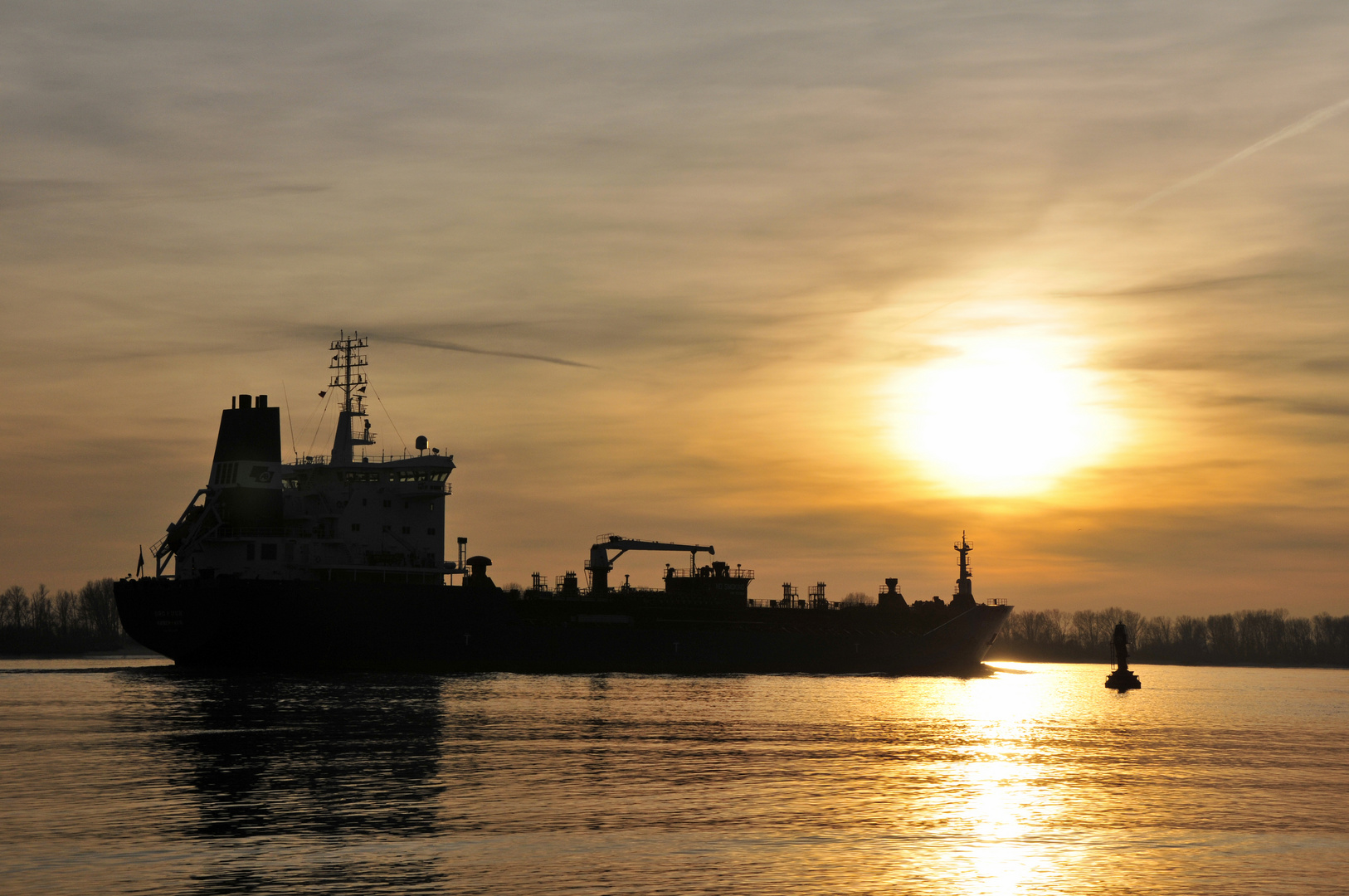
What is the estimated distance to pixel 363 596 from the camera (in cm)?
6538

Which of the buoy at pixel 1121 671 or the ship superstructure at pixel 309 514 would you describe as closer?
the ship superstructure at pixel 309 514

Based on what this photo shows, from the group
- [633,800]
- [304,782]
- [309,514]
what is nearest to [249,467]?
[309,514]

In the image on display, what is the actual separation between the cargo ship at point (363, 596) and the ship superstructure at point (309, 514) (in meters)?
0.09

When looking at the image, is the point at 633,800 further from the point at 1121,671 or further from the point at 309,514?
the point at 1121,671

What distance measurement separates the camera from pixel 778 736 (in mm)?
43562

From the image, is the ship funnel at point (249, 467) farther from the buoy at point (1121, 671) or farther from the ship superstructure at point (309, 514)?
the buoy at point (1121, 671)

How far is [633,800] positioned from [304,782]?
25.9ft

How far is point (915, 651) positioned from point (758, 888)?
77025mm

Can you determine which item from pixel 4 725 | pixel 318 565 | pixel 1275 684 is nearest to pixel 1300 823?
pixel 4 725

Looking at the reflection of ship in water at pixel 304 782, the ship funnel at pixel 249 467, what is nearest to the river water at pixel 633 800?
the reflection of ship in water at pixel 304 782

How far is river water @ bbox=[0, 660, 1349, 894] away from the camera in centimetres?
2034

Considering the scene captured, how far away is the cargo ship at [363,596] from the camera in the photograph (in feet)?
211

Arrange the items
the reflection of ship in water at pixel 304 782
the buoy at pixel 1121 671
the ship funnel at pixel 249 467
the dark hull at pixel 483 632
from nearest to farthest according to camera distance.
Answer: the reflection of ship in water at pixel 304 782 < the dark hull at pixel 483 632 < the ship funnel at pixel 249 467 < the buoy at pixel 1121 671

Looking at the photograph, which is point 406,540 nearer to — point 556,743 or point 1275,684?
point 556,743
